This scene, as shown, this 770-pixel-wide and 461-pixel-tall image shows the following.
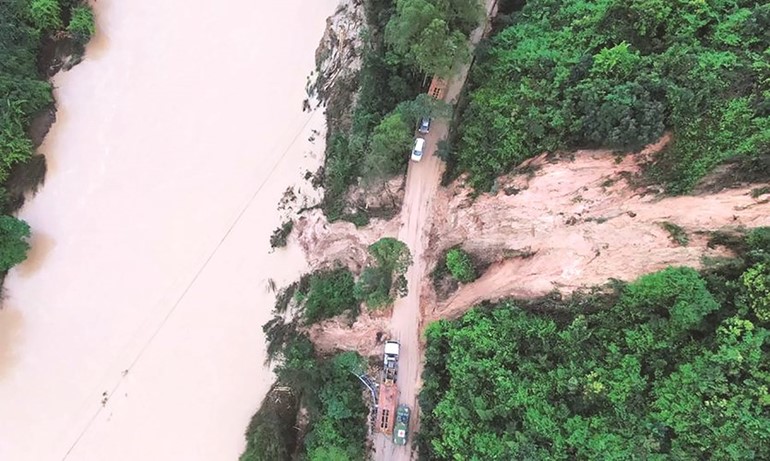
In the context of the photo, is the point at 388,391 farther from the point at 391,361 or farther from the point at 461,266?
the point at 461,266

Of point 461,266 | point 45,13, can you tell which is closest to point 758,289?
point 461,266

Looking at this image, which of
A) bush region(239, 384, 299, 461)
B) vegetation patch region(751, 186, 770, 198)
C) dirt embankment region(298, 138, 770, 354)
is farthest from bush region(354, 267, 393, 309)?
vegetation patch region(751, 186, 770, 198)

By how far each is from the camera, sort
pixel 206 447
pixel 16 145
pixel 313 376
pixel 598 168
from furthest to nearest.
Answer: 1. pixel 16 145
2. pixel 206 447
3. pixel 313 376
4. pixel 598 168

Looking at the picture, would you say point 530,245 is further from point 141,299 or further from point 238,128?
point 141,299

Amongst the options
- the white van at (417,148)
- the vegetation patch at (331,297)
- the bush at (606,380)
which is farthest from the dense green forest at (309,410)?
the white van at (417,148)

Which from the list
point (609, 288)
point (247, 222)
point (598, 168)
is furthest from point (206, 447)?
point (598, 168)
